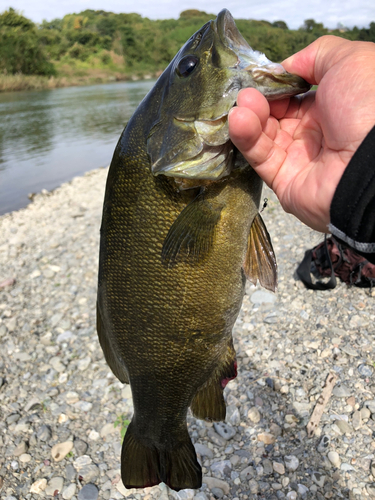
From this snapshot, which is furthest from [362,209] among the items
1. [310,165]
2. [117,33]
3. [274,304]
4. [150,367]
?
[117,33]

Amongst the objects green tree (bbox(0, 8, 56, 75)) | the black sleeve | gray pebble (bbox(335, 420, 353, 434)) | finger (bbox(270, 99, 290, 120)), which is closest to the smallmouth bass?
finger (bbox(270, 99, 290, 120))

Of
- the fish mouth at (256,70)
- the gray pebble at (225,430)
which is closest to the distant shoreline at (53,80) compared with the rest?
the gray pebble at (225,430)

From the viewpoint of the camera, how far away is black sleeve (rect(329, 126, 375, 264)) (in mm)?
1320

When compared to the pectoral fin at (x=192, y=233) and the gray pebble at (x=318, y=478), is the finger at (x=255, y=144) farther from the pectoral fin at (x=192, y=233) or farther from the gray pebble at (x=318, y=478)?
the gray pebble at (x=318, y=478)

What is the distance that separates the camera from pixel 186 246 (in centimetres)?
165

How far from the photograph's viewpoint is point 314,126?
1.81 meters

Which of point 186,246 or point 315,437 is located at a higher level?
point 186,246

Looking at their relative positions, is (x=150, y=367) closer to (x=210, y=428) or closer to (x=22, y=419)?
(x=210, y=428)

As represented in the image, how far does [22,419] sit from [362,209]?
130 inches

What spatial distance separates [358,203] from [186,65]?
95cm

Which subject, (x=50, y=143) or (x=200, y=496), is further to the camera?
(x=50, y=143)

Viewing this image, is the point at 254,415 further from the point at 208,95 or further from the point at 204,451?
the point at 208,95

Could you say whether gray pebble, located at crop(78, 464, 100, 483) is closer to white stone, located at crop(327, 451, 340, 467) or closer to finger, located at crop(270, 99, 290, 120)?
white stone, located at crop(327, 451, 340, 467)

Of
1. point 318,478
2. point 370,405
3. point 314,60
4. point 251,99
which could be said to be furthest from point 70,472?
point 314,60
